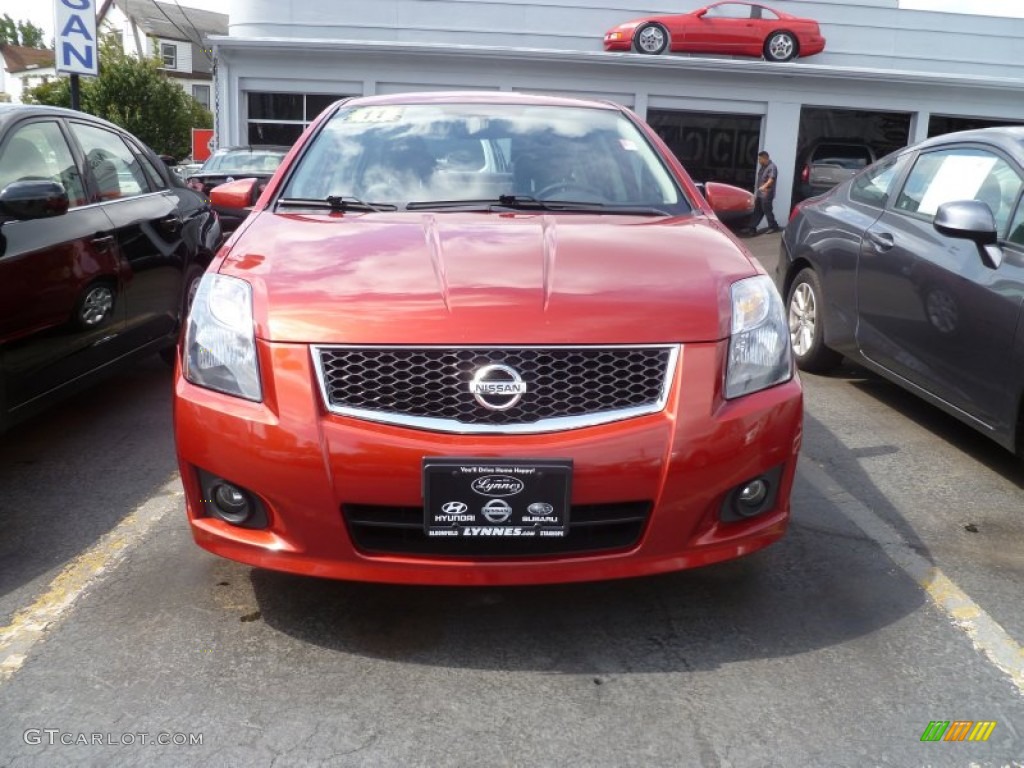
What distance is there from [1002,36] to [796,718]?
22214 millimetres

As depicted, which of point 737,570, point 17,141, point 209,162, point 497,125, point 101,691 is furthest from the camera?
point 209,162

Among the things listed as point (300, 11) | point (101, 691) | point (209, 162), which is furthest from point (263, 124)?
point (101, 691)

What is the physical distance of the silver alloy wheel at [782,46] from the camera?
62.0 feet

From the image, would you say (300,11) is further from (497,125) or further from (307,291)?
(307,291)

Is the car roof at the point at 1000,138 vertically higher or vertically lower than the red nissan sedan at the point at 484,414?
higher

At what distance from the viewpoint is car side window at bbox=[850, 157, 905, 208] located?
17.4 ft

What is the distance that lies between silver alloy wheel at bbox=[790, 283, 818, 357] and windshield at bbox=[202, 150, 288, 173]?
8317 mm

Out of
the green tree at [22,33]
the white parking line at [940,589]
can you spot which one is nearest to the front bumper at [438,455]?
the white parking line at [940,589]

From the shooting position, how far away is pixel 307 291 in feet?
8.77

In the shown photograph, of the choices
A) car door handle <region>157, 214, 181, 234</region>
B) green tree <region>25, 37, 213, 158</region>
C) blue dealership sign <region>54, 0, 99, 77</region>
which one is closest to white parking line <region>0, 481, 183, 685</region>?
car door handle <region>157, 214, 181, 234</region>

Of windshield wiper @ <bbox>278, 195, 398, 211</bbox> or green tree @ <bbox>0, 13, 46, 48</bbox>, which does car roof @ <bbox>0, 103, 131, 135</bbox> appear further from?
green tree @ <bbox>0, 13, 46, 48</bbox>

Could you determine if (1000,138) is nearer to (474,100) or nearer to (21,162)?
(474,100)

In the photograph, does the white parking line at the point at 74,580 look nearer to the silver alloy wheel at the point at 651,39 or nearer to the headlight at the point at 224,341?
the headlight at the point at 224,341

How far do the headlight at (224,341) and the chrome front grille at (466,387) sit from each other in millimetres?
214
